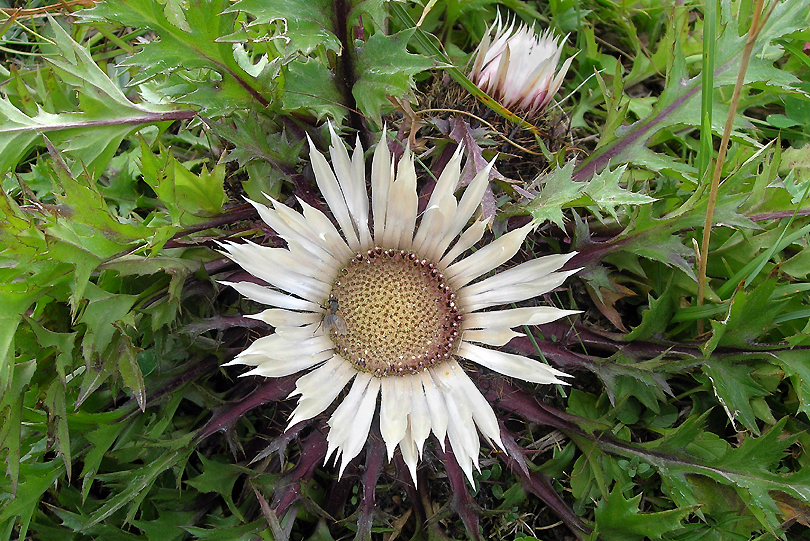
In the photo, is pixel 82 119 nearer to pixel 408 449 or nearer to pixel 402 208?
pixel 402 208

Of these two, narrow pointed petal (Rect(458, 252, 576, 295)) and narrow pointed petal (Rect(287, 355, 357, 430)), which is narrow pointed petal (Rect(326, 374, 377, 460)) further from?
narrow pointed petal (Rect(458, 252, 576, 295))

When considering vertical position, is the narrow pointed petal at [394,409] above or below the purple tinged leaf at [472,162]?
below

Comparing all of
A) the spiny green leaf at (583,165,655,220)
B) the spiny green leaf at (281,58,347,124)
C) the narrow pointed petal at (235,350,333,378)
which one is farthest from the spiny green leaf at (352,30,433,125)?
the narrow pointed petal at (235,350,333,378)

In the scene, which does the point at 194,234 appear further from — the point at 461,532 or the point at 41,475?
the point at 461,532

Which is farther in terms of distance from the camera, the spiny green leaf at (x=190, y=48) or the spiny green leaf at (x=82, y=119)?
the spiny green leaf at (x=82, y=119)

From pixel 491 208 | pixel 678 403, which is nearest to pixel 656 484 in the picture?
pixel 678 403

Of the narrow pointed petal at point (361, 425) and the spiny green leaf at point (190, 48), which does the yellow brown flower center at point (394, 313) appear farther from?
the spiny green leaf at point (190, 48)

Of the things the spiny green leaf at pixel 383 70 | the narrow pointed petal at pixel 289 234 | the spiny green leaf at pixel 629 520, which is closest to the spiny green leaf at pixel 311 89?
the spiny green leaf at pixel 383 70

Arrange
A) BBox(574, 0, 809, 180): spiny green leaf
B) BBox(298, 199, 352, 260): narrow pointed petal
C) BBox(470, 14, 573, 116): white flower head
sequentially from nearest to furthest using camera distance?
BBox(298, 199, 352, 260): narrow pointed petal < BBox(574, 0, 809, 180): spiny green leaf < BBox(470, 14, 573, 116): white flower head

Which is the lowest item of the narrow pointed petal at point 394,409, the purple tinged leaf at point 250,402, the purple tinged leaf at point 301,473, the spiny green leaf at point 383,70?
the purple tinged leaf at point 301,473
